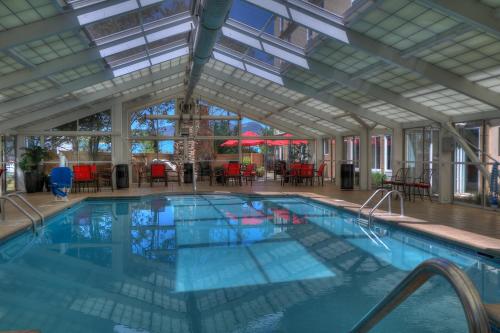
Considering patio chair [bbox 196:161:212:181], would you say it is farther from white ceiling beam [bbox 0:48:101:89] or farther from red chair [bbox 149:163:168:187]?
white ceiling beam [bbox 0:48:101:89]

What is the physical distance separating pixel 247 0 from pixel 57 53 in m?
4.36

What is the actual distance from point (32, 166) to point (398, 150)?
12250 millimetres

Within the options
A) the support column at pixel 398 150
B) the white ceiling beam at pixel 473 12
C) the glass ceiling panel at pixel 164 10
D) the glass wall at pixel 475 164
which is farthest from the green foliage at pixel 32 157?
the white ceiling beam at pixel 473 12

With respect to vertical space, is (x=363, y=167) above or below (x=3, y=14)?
below

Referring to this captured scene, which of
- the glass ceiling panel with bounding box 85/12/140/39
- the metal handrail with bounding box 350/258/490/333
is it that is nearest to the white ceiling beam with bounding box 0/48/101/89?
the glass ceiling panel with bounding box 85/12/140/39

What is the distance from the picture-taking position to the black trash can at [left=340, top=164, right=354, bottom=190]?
14773 millimetres

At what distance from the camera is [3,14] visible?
6504 mm

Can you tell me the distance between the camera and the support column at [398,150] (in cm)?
1295

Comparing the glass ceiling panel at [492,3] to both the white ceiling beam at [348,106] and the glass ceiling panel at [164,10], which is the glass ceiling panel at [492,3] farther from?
the white ceiling beam at [348,106]

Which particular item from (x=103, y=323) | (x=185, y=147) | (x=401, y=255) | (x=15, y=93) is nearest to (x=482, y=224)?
(x=401, y=255)

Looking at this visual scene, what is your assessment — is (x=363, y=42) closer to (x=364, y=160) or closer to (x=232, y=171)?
(x=364, y=160)

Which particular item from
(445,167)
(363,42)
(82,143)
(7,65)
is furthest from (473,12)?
(82,143)

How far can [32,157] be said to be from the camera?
1414 centimetres

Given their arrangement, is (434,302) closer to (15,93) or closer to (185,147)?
(15,93)
